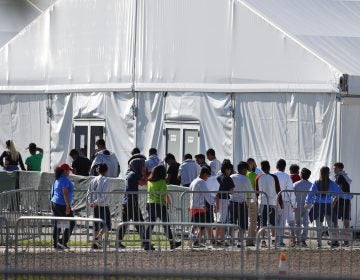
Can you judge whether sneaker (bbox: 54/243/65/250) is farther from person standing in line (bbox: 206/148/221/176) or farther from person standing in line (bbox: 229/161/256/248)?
person standing in line (bbox: 206/148/221/176)

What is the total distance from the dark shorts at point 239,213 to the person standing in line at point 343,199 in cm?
147

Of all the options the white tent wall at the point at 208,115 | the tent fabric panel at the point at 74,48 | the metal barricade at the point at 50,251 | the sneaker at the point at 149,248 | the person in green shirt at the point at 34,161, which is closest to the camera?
the metal barricade at the point at 50,251

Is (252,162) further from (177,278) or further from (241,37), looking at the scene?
(177,278)

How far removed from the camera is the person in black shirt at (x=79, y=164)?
26.7 meters

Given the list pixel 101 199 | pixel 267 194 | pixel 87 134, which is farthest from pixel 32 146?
pixel 267 194

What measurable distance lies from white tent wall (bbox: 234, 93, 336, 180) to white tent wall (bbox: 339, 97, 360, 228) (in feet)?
0.69

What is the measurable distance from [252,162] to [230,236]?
696 cm

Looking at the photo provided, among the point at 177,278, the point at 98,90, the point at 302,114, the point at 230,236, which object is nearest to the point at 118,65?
the point at 98,90

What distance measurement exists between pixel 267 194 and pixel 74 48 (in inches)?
397

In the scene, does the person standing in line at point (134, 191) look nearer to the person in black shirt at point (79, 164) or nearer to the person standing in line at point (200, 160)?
the person standing in line at point (200, 160)

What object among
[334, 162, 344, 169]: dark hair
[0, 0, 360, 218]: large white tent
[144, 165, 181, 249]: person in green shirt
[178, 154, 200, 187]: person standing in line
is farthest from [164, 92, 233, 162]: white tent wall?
[144, 165, 181, 249]: person in green shirt

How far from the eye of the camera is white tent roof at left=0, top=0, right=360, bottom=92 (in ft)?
79.3

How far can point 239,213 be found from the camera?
20.1 meters

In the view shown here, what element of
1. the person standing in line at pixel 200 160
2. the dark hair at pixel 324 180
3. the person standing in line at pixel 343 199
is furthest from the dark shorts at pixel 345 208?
the person standing in line at pixel 200 160
